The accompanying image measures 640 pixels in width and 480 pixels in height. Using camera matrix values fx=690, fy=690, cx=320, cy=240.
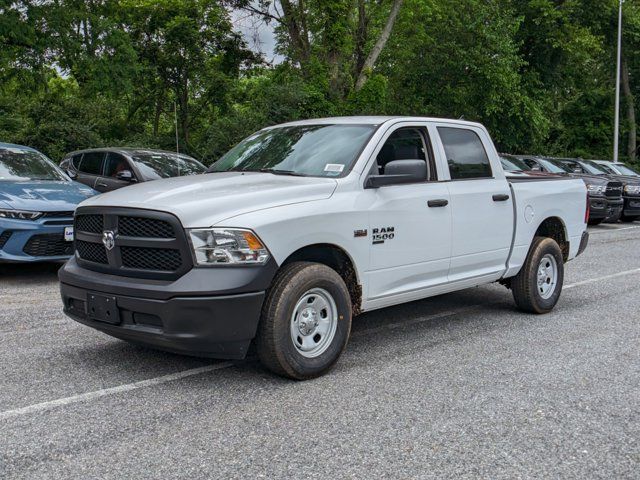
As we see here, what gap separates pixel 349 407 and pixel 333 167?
75.0 inches

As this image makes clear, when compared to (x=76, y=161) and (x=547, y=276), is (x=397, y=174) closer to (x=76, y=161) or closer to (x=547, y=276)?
(x=547, y=276)


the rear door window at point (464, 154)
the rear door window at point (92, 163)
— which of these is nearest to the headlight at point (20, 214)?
the rear door window at point (92, 163)

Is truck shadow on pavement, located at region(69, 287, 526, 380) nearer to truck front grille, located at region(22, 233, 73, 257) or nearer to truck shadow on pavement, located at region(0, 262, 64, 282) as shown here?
truck front grille, located at region(22, 233, 73, 257)

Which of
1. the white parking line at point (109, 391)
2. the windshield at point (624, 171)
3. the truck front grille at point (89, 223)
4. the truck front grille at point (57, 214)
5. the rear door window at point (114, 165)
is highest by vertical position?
the rear door window at point (114, 165)

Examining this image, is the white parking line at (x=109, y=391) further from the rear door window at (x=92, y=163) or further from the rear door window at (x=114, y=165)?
the rear door window at (x=92, y=163)

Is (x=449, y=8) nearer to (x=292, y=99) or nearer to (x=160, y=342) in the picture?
(x=292, y=99)

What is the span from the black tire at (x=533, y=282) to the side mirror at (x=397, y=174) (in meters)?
2.23

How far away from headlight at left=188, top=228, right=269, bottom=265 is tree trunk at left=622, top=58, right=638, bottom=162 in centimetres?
3593

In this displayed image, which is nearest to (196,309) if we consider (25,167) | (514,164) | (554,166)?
(25,167)

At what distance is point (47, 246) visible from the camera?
320 inches

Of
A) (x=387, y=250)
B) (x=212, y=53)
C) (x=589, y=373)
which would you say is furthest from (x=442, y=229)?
(x=212, y=53)

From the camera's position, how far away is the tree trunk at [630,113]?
35688 millimetres

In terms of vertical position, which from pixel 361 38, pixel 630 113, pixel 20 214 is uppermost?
pixel 361 38

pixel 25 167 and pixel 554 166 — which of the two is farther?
pixel 554 166
